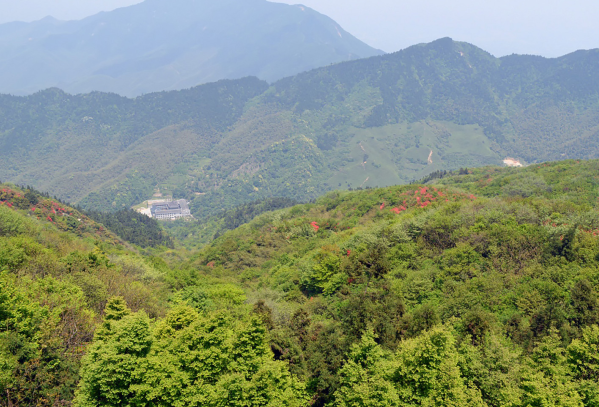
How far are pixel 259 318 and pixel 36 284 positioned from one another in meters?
21.1

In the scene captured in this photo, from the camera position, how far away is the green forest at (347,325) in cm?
3378

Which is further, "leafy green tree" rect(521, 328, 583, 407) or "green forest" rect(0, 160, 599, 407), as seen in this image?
"green forest" rect(0, 160, 599, 407)

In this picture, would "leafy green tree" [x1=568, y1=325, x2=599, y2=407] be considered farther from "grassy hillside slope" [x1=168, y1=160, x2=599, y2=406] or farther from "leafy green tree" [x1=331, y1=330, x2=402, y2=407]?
"leafy green tree" [x1=331, y1=330, x2=402, y2=407]

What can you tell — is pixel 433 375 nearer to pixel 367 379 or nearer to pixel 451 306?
pixel 367 379

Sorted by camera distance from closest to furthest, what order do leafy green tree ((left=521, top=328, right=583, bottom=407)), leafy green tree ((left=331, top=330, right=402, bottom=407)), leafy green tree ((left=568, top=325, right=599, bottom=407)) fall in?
leafy green tree ((left=521, top=328, right=583, bottom=407)) → leafy green tree ((left=568, top=325, right=599, bottom=407)) → leafy green tree ((left=331, top=330, right=402, bottom=407))

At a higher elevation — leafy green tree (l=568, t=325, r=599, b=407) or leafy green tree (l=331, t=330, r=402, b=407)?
leafy green tree (l=568, t=325, r=599, b=407)

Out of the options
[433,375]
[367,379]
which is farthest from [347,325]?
[433,375]

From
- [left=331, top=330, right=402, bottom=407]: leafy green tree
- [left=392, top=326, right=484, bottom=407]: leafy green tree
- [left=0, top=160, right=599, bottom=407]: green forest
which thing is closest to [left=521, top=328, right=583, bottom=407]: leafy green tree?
[left=0, top=160, right=599, bottom=407]: green forest

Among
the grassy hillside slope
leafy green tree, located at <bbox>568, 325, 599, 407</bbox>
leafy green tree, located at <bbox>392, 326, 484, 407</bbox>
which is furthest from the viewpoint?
the grassy hillside slope

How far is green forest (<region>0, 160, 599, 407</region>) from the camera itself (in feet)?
111

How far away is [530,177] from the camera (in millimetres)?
120438

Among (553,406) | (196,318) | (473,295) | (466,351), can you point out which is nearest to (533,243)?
(473,295)

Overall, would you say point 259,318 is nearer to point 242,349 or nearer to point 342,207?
point 242,349

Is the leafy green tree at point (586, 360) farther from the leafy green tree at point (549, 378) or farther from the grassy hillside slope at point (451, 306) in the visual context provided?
the leafy green tree at point (549, 378)
